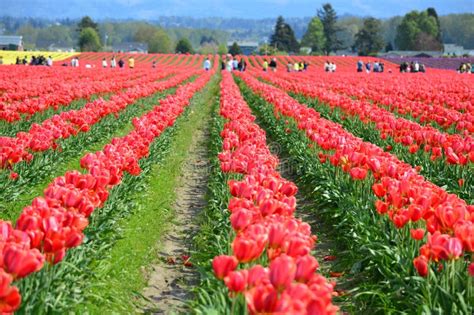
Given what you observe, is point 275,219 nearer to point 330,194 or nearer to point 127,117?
point 330,194

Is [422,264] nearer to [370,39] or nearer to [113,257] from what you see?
[113,257]

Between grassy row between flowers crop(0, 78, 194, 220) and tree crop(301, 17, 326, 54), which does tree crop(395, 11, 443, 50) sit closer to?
tree crop(301, 17, 326, 54)

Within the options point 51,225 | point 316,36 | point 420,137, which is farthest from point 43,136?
point 316,36

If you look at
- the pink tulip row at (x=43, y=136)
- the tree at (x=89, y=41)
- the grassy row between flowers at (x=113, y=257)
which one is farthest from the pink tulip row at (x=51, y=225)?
the tree at (x=89, y=41)

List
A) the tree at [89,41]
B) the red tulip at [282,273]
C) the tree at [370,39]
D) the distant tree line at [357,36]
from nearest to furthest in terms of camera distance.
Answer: the red tulip at [282,273] → the tree at [89,41] → the tree at [370,39] → the distant tree line at [357,36]

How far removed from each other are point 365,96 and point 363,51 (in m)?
99.2

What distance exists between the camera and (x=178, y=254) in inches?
267

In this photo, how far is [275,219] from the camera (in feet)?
13.9

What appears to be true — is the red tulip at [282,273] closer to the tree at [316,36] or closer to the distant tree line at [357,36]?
the distant tree line at [357,36]

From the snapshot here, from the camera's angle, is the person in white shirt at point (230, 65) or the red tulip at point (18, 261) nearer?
the red tulip at point (18, 261)

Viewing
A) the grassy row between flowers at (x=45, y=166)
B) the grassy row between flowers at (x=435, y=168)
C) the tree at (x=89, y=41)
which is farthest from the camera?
the tree at (x=89, y=41)

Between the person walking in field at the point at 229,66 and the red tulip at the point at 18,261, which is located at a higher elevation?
the red tulip at the point at 18,261

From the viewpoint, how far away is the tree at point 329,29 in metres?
126

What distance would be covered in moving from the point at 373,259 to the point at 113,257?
8.06ft
